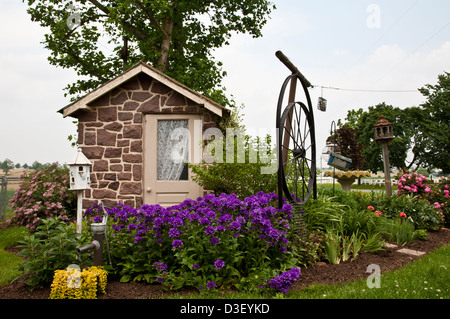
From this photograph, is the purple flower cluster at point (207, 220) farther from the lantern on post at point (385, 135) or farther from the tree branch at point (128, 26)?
the tree branch at point (128, 26)

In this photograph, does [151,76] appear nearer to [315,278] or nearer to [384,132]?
[315,278]

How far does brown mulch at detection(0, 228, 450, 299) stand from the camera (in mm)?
3580

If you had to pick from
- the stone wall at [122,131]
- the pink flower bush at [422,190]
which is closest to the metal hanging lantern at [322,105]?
the stone wall at [122,131]

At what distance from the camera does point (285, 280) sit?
3.35 m

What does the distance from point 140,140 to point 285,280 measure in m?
4.66

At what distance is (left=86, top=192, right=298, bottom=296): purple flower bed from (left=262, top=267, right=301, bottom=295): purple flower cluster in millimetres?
258

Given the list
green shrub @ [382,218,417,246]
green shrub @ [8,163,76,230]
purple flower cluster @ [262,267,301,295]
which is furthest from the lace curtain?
purple flower cluster @ [262,267,301,295]

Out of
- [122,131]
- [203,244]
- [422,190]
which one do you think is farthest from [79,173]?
[422,190]

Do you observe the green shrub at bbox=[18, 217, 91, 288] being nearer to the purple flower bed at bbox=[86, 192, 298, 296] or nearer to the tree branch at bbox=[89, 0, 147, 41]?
the purple flower bed at bbox=[86, 192, 298, 296]

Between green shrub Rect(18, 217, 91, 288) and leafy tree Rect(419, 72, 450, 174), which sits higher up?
leafy tree Rect(419, 72, 450, 174)

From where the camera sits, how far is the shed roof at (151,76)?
684 centimetres

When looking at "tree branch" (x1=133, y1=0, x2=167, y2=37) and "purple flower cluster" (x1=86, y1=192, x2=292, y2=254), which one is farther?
"tree branch" (x1=133, y1=0, x2=167, y2=37)
